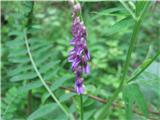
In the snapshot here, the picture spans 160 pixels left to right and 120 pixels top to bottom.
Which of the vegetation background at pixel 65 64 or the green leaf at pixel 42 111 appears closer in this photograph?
the vegetation background at pixel 65 64

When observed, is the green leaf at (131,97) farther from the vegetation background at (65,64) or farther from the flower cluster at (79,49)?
the flower cluster at (79,49)

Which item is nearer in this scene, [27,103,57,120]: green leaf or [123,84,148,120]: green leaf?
[123,84,148,120]: green leaf

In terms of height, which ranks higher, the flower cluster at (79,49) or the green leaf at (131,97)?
the flower cluster at (79,49)

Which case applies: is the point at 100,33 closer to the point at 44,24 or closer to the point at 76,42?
the point at 44,24

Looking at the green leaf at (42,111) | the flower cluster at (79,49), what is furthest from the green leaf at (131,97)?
the green leaf at (42,111)

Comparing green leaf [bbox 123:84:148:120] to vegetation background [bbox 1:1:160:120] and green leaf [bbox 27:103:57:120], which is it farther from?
green leaf [bbox 27:103:57:120]

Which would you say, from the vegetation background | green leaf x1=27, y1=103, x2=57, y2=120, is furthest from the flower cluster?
green leaf x1=27, y1=103, x2=57, y2=120
